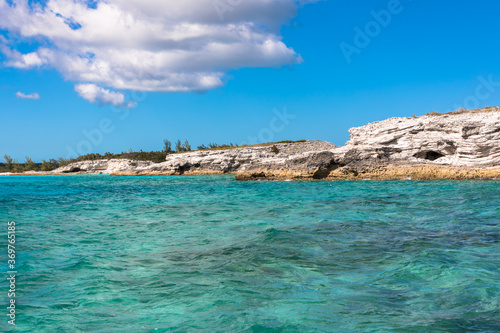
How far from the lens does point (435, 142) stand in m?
28.0

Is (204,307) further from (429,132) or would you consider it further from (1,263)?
(429,132)

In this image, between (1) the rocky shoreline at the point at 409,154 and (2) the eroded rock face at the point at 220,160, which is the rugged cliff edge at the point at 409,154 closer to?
(1) the rocky shoreline at the point at 409,154

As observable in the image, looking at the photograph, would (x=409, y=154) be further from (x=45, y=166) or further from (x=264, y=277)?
(x=45, y=166)

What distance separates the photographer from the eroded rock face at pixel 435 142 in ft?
83.7

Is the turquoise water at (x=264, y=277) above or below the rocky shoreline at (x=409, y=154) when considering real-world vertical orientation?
below

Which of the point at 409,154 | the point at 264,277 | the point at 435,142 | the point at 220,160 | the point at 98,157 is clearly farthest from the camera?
the point at 98,157

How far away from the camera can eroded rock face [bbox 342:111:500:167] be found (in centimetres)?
2552

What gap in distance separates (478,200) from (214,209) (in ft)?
32.9

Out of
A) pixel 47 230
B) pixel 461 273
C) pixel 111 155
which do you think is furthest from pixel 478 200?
pixel 111 155

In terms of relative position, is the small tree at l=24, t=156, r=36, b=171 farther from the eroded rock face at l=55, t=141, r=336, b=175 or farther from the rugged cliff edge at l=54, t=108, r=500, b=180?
the rugged cliff edge at l=54, t=108, r=500, b=180

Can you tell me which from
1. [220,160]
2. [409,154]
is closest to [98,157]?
[220,160]

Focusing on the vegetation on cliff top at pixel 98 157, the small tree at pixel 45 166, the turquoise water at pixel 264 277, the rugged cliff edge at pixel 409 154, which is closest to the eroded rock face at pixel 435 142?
the rugged cliff edge at pixel 409 154

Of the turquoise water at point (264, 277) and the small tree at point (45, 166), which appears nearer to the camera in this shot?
the turquoise water at point (264, 277)

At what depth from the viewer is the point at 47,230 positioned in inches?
364
